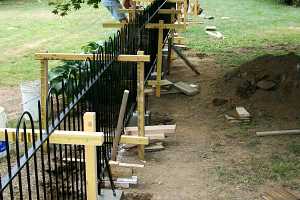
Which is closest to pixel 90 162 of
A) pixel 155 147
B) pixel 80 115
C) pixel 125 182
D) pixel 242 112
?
pixel 80 115

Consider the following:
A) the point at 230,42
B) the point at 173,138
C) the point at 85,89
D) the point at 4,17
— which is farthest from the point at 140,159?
the point at 4,17

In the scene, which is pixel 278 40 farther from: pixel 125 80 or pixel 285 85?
pixel 125 80

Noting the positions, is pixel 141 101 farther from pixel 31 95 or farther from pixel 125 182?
pixel 31 95

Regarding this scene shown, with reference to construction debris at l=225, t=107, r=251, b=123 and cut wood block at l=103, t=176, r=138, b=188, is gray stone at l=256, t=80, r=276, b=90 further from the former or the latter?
cut wood block at l=103, t=176, r=138, b=188

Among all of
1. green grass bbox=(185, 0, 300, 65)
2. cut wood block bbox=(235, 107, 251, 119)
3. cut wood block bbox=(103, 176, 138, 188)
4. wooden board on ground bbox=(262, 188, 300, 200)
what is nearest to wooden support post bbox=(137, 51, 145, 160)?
cut wood block bbox=(103, 176, 138, 188)

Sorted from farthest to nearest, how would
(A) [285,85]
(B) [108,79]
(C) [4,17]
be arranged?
(C) [4,17] → (A) [285,85] → (B) [108,79]

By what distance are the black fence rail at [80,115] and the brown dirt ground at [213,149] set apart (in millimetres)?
826

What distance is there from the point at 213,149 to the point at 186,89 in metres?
2.94

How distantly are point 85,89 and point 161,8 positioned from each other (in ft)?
21.4

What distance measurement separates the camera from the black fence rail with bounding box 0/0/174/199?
403 cm

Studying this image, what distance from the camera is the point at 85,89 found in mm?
4691

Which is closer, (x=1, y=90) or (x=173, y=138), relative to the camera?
(x=173, y=138)

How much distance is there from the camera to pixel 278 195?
18.6 feet

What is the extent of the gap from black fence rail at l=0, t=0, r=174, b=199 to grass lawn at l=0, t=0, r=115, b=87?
4.98 m
